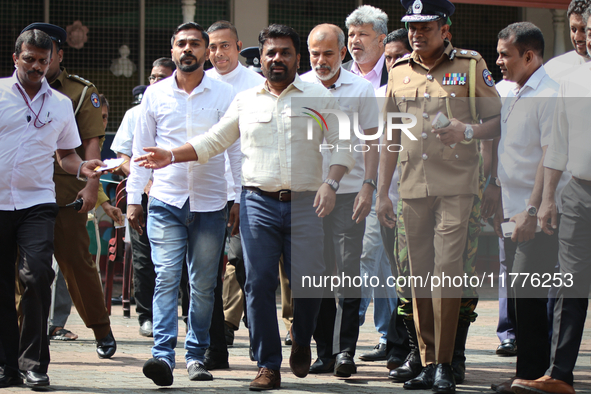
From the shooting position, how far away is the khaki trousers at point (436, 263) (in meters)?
5.14

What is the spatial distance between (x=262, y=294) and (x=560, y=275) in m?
1.71

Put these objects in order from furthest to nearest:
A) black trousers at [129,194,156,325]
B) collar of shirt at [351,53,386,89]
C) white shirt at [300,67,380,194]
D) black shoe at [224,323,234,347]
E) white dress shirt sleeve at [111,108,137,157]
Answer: white dress shirt sleeve at [111,108,137,157]
black trousers at [129,194,156,325]
collar of shirt at [351,53,386,89]
black shoe at [224,323,234,347]
white shirt at [300,67,380,194]

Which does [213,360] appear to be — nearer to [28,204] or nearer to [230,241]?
[230,241]

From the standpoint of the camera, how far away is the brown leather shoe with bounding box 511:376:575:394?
15.7ft

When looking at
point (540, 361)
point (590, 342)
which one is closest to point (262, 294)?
point (540, 361)

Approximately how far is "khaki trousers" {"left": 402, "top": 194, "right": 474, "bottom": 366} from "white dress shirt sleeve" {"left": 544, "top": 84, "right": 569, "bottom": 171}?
22.0 inches

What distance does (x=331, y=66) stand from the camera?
19.8 ft

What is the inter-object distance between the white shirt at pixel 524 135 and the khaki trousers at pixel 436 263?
1.02ft

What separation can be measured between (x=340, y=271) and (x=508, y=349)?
166 centimetres

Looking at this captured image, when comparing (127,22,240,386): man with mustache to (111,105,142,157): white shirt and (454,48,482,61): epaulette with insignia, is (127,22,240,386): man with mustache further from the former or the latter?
(111,105,142,157): white shirt

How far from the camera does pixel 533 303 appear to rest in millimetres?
5016

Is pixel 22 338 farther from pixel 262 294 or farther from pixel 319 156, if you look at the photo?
pixel 319 156

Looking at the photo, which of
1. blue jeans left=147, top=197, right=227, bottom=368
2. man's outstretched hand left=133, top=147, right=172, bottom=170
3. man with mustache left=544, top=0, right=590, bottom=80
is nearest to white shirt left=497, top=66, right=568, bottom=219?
man with mustache left=544, top=0, right=590, bottom=80

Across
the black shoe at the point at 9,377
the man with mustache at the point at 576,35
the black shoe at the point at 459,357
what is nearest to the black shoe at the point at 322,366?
the black shoe at the point at 459,357
